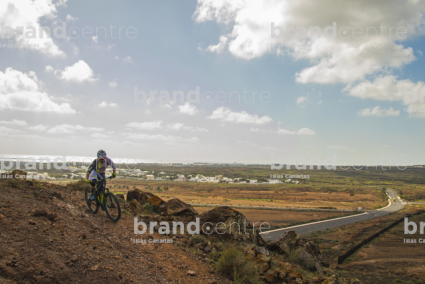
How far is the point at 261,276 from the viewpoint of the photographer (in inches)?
381

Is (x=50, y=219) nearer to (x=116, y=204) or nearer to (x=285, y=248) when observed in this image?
(x=116, y=204)

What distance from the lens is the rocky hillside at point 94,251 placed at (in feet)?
18.8

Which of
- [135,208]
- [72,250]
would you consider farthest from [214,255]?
[135,208]

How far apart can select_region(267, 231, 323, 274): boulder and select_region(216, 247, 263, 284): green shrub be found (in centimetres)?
778

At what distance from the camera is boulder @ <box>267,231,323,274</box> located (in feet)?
50.4

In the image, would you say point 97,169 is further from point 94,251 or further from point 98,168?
point 94,251

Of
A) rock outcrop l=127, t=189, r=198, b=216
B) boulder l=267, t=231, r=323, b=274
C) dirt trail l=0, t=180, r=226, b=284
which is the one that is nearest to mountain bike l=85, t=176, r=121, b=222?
dirt trail l=0, t=180, r=226, b=284

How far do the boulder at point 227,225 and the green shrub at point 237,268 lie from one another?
4.33 m

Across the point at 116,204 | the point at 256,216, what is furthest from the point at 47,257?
the point at 256,216

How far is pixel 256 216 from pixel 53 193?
167ft

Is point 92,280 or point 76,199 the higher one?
point 76,199

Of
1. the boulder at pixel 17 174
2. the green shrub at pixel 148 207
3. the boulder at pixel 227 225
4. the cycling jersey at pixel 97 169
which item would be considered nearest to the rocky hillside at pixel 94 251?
the boulder at pixel 227 225

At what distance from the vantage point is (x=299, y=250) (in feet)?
52.4

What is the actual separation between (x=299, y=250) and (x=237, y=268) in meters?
9.02
